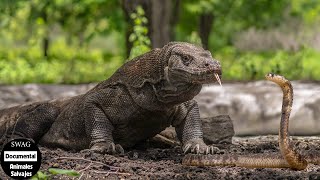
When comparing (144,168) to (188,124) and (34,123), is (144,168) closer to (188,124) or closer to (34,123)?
(188,124)

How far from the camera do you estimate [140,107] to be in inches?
253

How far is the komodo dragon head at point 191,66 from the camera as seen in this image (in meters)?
5.71

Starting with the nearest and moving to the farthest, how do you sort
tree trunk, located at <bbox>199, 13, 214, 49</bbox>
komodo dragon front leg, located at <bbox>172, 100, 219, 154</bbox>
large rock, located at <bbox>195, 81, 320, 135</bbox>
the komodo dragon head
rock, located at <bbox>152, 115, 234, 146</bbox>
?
the komodo dragon head < komodo dragon front leg, located at <bbox>172, 100, 219, 154</bbox> < rock, located at <bbox>152, 115, 234, 146</bbox> < large rock, located at <bbox>195, 81, 320, 135</bbox> < tree trunk, located at <bbox>199, 13, 214, 49</bbox>

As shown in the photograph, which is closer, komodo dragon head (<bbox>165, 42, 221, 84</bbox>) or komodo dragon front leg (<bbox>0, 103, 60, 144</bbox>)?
komodo dragon head (<bbox>165, 42, 221, 84</bbox>)

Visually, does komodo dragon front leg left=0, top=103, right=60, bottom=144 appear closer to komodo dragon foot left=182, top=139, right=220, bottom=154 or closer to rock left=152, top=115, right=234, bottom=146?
rock left=152, top=115, right=234, bottom=146

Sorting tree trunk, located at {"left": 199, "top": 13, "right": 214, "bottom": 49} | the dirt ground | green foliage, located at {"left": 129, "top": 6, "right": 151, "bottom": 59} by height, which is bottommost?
the dirt ground

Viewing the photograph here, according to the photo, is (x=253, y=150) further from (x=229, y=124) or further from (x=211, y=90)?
(x=211, y=90)

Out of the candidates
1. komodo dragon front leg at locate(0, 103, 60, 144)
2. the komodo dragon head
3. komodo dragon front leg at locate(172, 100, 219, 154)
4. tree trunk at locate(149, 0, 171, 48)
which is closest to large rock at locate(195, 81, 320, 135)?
tree trunk at locate(149, 0, 171, 48)

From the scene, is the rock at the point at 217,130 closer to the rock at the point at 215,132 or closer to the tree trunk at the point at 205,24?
the rock at the point at 215,132

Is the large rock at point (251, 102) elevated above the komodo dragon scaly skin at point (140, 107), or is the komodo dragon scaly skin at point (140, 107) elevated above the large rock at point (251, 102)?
the large rock at point (251, 102)

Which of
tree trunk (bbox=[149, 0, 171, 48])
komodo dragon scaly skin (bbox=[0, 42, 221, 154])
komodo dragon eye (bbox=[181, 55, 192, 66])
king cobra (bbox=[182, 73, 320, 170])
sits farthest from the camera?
tree trunk (bbox=[149, 0, 171, 48])

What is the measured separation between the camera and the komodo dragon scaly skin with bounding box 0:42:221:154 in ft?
19.8

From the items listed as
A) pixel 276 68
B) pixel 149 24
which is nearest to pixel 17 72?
pixel 149 24

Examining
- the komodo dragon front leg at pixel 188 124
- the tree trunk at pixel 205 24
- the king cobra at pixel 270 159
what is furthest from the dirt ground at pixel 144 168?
the tree trunk at pixel 205 24
